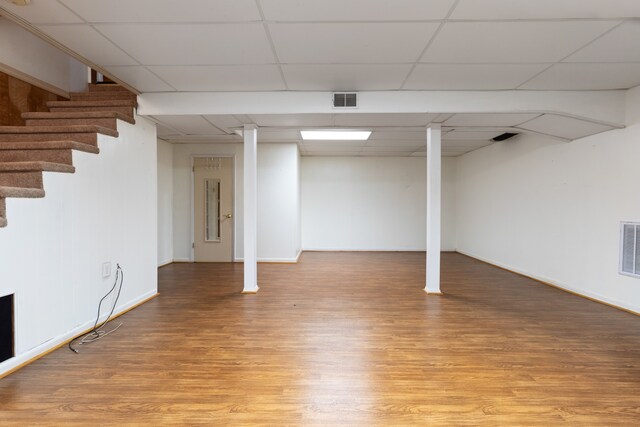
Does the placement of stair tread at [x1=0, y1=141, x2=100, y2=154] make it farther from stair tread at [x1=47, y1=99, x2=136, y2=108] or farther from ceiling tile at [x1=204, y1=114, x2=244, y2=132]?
ceiling tile at [x1=204, y1=114, x2=244, y2=132]

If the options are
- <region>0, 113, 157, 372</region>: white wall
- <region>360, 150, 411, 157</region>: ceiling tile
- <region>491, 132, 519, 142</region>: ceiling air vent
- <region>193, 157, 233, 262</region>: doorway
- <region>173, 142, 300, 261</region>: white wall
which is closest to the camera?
<region>0, 113, 157, 372</region>: white wall

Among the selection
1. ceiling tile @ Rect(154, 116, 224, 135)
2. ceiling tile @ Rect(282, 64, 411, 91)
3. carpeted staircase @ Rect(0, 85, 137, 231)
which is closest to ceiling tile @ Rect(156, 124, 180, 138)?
ceiling tile @ Rect(154, 116, 224, 135)

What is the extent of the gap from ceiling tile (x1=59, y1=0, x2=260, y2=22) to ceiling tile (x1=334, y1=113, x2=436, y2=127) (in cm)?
195

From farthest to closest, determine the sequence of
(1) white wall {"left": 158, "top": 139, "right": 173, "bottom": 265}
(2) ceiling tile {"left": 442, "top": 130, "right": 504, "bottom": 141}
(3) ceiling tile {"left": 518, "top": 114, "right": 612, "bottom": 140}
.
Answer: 1. (1) white wall {"left": 158, "top": 139, "right": 173, "bottom": 265}
2. (2) ceiling tile {"left": 442, "top": 130, "right": 504, "bottom": 141}
3. (3) ceiling tile {"left": 518, "top": 114, "right": 612, "bottom": 140}

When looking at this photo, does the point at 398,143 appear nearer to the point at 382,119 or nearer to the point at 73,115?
the point at 382,119

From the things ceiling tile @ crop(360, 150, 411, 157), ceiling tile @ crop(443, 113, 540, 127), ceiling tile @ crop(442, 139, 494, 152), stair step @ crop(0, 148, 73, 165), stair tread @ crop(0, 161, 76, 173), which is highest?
ceiling tile @ crop(360, 150, 411, 157)

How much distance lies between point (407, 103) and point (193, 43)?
2403 mm

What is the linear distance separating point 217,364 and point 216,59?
2.67 metres

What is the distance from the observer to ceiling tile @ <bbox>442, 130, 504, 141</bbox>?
17.6ft

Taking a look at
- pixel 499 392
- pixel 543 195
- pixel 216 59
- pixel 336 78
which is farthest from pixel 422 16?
pixel 543 195

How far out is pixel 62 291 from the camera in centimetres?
282

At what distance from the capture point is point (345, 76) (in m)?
3.51

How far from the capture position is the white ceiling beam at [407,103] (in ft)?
12.6

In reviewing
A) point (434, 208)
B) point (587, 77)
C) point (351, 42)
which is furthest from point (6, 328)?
point (587, 77)
